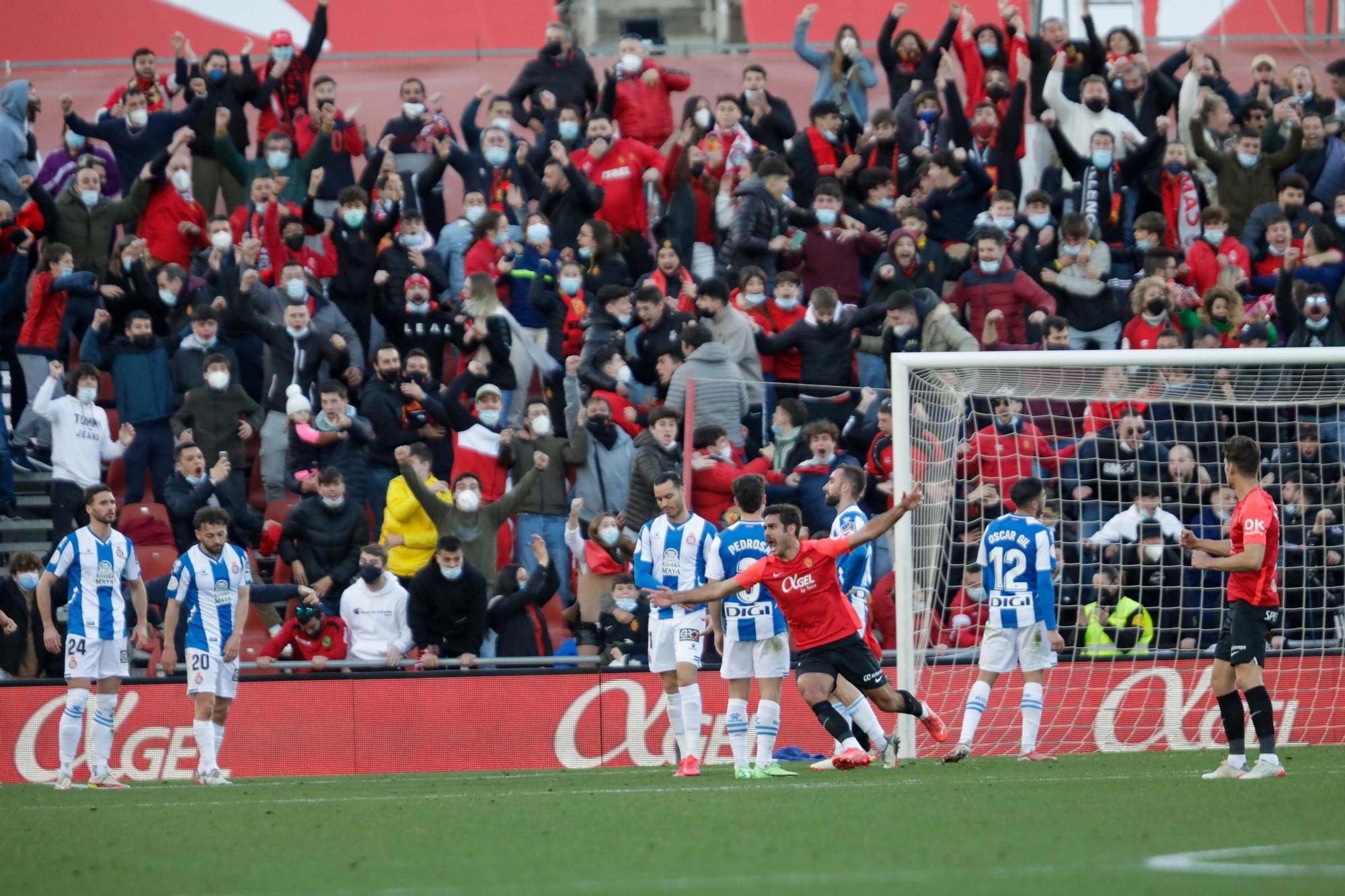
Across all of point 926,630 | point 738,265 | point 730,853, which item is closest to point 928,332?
point 738,265

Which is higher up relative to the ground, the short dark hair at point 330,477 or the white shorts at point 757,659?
the short dark hair at point 330,477

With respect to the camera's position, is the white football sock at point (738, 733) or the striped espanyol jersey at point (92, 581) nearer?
the white football sock at point (738, 733)

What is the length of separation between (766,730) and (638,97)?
9036 mm

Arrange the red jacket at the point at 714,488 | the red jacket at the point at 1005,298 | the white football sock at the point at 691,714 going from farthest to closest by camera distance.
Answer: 1. the red jacket at the point at 1005,298
2. the red jacket at the point at 714,488
3. the white football sock at the point at 691,714

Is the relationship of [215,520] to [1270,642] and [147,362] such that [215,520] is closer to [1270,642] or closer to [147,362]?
[147,362]

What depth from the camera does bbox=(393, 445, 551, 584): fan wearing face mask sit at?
15.5 meters

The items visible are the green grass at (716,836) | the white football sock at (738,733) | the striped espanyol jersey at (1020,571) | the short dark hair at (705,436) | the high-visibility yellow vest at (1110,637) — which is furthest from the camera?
the short dark hair at (705,436)

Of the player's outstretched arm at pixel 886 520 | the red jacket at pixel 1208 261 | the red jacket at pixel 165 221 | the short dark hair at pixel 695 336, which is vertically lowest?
the player's outstretched arm at pixel 886 520

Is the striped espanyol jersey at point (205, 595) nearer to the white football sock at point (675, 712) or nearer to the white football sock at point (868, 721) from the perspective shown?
the white football sock at point (675, 712)

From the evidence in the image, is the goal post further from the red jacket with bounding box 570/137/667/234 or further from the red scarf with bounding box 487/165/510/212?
the red scarf with bounding box 487/165/510/212

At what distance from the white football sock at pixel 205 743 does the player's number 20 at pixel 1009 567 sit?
18.6 feet

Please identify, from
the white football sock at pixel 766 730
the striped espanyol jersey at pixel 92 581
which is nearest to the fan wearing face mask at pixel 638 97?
the striped espanyol jersey at pixel 92 581

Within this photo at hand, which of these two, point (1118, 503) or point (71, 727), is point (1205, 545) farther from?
point (71, 727)

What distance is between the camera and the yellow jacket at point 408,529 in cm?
1559
